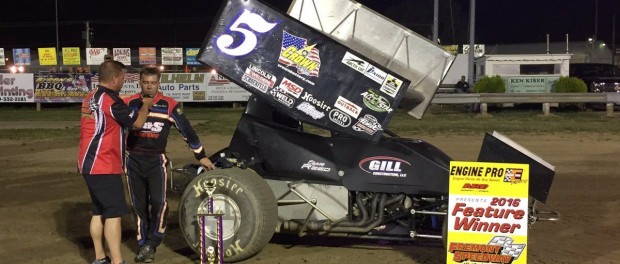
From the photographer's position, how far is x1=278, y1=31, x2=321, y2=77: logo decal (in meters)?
5.80

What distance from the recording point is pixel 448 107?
92.9ft

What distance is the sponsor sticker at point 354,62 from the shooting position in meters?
5.73

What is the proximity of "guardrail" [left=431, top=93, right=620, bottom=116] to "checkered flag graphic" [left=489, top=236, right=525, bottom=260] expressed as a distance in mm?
17570

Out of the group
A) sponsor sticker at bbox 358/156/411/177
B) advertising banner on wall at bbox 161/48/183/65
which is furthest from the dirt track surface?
advertising banner on wall at bbox 161/48/183/65

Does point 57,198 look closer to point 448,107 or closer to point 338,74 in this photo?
point 338,74

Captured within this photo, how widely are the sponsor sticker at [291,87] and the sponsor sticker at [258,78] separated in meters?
0.08

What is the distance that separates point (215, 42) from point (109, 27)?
73.1 meters

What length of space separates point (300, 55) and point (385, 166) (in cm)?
118

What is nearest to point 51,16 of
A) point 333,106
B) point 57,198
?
point 57,198

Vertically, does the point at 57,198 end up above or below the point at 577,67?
below

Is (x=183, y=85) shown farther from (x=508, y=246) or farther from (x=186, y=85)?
(x=508, y=246)

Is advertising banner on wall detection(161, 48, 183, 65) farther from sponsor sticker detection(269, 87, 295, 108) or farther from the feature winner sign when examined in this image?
the feature winner sign

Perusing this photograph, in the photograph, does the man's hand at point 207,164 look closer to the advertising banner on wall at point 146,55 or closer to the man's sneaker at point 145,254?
the man's sneaker at point 145,254

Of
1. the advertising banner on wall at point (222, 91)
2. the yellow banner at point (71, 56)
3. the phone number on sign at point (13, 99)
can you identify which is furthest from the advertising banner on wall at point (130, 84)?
the yellow banner at point (71, 56)
